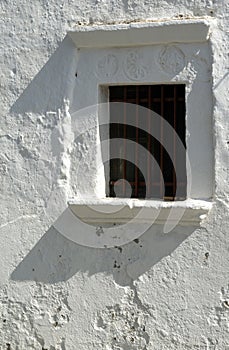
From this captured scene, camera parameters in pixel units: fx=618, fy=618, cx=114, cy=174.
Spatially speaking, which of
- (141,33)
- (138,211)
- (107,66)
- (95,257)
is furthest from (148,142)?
(95,257)

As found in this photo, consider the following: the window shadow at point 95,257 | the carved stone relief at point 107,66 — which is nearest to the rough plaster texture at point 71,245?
the window shadow at point 95,257

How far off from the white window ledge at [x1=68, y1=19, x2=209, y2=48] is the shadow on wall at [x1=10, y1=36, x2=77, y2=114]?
0.45 feet

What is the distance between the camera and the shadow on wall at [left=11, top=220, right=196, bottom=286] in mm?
4914

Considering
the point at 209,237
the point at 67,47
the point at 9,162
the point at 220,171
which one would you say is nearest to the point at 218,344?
the point at 209,237

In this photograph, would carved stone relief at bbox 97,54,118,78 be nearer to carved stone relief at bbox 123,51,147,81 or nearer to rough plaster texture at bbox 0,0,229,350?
carved stone relief at bbox 123,51,147,81

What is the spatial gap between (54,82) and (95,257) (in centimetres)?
149

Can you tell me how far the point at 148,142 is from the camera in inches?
201

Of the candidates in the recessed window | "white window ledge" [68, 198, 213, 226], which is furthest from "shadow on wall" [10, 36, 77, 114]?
"white window ledge" [68, 198, 213, 226]

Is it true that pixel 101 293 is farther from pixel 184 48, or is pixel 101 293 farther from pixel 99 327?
pixel 184 48

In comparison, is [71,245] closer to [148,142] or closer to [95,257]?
[95,257]

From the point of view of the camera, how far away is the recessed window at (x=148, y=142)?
16.5ft

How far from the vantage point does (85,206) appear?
4.97 meters

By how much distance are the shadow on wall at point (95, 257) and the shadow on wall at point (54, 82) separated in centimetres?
104

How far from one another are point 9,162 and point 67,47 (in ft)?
3.56
